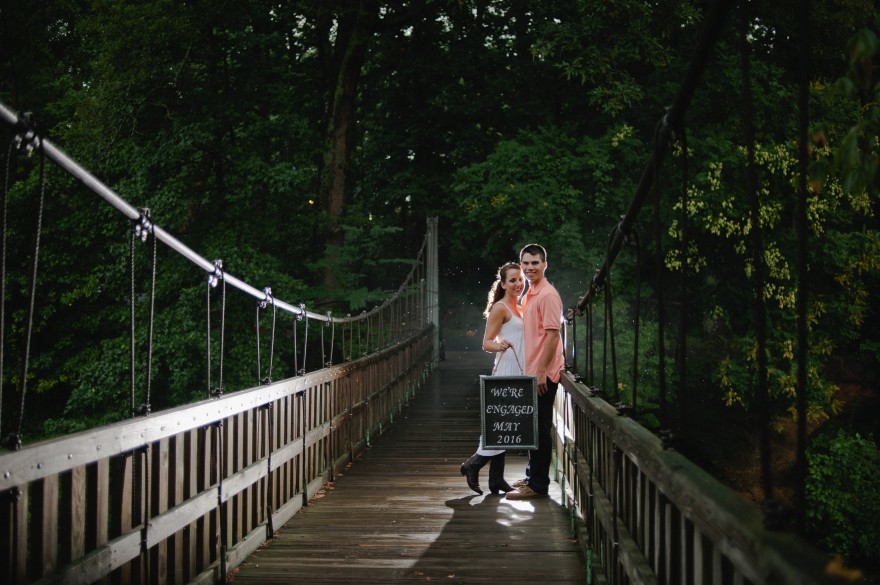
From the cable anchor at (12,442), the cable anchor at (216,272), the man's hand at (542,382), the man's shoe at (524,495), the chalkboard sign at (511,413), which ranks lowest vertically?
the man's shoe at (524,495)

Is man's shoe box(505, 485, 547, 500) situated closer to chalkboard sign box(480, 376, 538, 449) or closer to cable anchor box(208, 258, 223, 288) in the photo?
chalkboard sign box(480, 376, 538, 449)

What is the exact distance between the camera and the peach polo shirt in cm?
482

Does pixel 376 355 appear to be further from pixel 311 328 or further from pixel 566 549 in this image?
pixel 311 328

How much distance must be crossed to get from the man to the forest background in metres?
7.30

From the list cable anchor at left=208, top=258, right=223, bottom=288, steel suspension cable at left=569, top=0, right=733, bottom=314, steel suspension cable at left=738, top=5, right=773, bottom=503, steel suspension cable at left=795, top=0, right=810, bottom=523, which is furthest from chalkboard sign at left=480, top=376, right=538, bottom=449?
steel suspension cable at left=795, top=0, right=810, bottom=523

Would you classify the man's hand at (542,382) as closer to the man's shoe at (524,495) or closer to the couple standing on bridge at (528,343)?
the couple standing on bridge at (528,343)

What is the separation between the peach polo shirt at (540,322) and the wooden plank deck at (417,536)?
31.9 inches

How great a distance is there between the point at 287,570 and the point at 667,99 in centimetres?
1151

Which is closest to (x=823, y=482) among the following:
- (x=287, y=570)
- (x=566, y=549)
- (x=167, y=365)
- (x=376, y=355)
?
(x=376, y=355)

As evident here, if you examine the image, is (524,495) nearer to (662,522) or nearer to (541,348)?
(541,348)

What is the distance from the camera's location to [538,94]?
16.3 meters

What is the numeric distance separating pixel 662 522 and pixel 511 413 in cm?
300

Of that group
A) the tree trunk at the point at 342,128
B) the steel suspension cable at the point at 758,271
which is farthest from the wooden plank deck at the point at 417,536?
the tree trunk at the point at 342,128

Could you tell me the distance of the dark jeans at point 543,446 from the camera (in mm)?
5141
